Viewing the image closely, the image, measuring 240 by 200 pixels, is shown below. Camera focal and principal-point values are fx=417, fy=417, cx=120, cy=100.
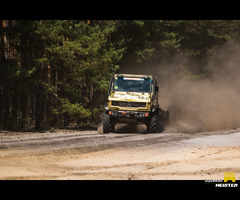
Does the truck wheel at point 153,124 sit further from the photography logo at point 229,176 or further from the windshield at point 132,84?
the photography logo at point 229,176

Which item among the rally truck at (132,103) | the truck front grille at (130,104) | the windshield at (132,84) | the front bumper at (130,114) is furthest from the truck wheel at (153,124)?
the windshield at (132,84)

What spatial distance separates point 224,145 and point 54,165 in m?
7.45

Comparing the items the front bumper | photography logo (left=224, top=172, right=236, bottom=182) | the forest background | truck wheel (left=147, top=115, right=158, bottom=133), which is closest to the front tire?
the front bumper

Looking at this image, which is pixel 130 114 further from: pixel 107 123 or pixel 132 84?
Answer: pixel 132 84

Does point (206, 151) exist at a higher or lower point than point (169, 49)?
lower

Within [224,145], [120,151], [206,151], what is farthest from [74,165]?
[224,145]

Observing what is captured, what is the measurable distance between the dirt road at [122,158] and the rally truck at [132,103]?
1.84m

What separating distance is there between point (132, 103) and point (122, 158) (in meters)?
7.44

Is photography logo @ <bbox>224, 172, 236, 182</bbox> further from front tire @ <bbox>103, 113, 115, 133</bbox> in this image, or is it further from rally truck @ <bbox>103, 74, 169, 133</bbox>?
front tire @ <bbox>103, 113, 115, 133</bbox>

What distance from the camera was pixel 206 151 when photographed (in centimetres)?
1394

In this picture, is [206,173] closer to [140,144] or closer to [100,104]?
[140,144]

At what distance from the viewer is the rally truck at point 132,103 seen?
63.9 feet

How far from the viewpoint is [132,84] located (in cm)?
2025

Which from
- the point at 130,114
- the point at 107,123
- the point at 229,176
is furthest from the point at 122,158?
the point at 107,123
